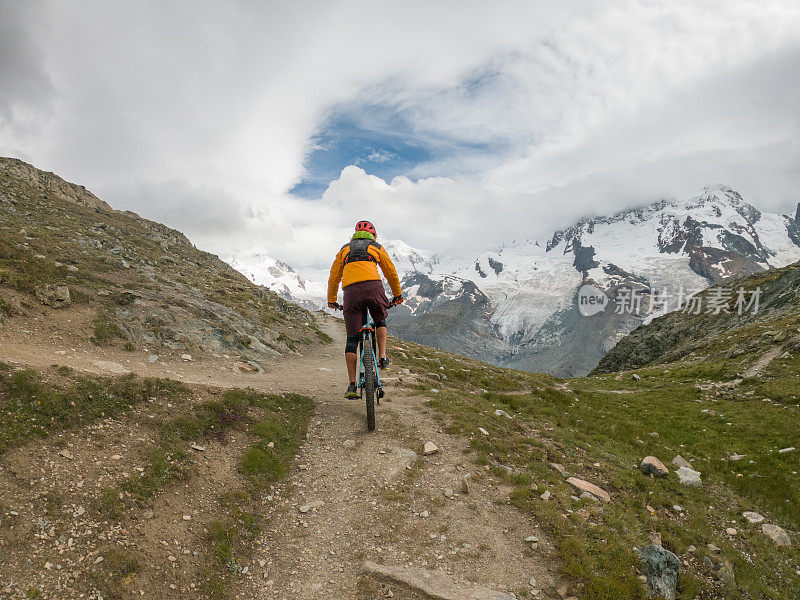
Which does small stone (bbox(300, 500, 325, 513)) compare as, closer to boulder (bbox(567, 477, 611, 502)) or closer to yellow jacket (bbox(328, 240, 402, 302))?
yellow jacket (bbox(328, 240, 402, 302))

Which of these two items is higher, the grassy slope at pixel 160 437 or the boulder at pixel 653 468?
the grassy slope at pixel 160 437

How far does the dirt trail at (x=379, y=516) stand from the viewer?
6.84 m

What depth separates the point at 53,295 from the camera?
56.7ft

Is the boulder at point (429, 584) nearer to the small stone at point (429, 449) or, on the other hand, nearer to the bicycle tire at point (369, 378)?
the small stone at point (429, 449)

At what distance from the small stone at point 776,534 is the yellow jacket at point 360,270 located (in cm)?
1175

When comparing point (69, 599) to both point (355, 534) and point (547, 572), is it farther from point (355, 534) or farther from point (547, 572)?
point (547, 572)

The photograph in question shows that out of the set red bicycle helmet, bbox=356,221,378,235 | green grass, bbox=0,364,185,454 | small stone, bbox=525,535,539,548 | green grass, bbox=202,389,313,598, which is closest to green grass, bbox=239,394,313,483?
green grass, bbox=202,389,313,598

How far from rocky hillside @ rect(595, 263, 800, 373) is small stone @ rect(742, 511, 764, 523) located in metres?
26.8

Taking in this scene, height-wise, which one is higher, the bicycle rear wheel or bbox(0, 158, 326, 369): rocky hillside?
bbox(0, 158, 326, 369): rocky hillside

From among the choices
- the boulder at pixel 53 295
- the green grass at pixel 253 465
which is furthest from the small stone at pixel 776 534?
the boulder at pixel 53 295

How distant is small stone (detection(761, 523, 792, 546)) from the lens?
9648 mm

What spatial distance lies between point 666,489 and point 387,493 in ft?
27.8

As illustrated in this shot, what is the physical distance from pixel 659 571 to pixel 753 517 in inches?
245

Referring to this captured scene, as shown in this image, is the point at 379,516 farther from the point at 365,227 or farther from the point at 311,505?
the point at 365,227
